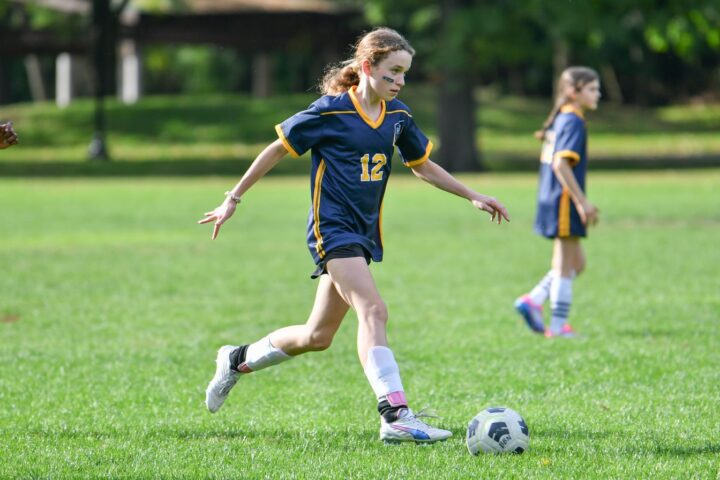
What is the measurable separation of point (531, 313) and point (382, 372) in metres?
3.79

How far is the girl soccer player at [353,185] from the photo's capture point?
5.72 meters

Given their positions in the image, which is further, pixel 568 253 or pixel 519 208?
pixel 519 208

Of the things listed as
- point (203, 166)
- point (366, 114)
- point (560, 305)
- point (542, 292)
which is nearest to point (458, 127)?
point (203, 166)

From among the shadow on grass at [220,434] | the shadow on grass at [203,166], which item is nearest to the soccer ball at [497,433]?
the shadow on grass at [220,434]

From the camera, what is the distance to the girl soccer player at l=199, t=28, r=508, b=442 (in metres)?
5.72

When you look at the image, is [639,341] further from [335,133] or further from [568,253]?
[335,133]

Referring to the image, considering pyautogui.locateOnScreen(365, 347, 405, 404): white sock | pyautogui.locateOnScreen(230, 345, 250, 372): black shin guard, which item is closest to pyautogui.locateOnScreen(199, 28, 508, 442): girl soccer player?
pyautogui.locateOnScreen(365, 347, 405, 404): white sock

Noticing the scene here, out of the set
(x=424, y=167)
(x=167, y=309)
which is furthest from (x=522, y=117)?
(x=424, y=167)

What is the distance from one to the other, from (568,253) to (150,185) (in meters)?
20.6

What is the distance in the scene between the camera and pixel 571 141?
9.07 metres

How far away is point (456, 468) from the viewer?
514cm

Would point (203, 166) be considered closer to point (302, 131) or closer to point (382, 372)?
point (302, 131)

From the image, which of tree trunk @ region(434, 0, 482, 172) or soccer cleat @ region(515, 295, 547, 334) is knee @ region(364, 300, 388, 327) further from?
tree trunk @ region(434, 0, 482, 172)

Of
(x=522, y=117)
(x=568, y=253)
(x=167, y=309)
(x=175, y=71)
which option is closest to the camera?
(x=568, y=253)
